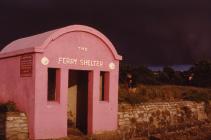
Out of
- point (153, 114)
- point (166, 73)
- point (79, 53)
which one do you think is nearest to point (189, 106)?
point (153, 114)

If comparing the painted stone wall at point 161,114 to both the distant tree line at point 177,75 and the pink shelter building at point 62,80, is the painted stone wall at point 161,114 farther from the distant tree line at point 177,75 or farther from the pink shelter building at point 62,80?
the distant tree line at point 177,75

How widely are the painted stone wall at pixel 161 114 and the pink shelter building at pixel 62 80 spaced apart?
1.15 metres

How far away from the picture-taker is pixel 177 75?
137ft

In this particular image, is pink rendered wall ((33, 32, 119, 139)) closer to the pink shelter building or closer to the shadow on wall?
the pink shelter building

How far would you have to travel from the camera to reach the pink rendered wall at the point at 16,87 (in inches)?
468

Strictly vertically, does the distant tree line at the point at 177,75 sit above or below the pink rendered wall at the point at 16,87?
above

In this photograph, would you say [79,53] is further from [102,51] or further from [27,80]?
[27,80]

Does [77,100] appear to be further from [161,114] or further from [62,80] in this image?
[161,114]

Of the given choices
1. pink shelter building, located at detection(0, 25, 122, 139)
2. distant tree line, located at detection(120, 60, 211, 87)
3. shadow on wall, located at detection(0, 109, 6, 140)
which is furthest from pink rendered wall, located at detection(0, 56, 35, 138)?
distant tree line, located at detection(120, 60, 211, 87)

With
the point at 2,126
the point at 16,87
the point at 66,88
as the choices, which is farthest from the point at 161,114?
the point at 2,126

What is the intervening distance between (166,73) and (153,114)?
26562 mm

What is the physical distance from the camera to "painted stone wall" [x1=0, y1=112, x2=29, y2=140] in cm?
1133

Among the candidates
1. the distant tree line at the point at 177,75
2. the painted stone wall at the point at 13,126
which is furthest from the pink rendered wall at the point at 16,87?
the distant tree line at the point at 177,75

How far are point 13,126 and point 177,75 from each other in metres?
32.6
